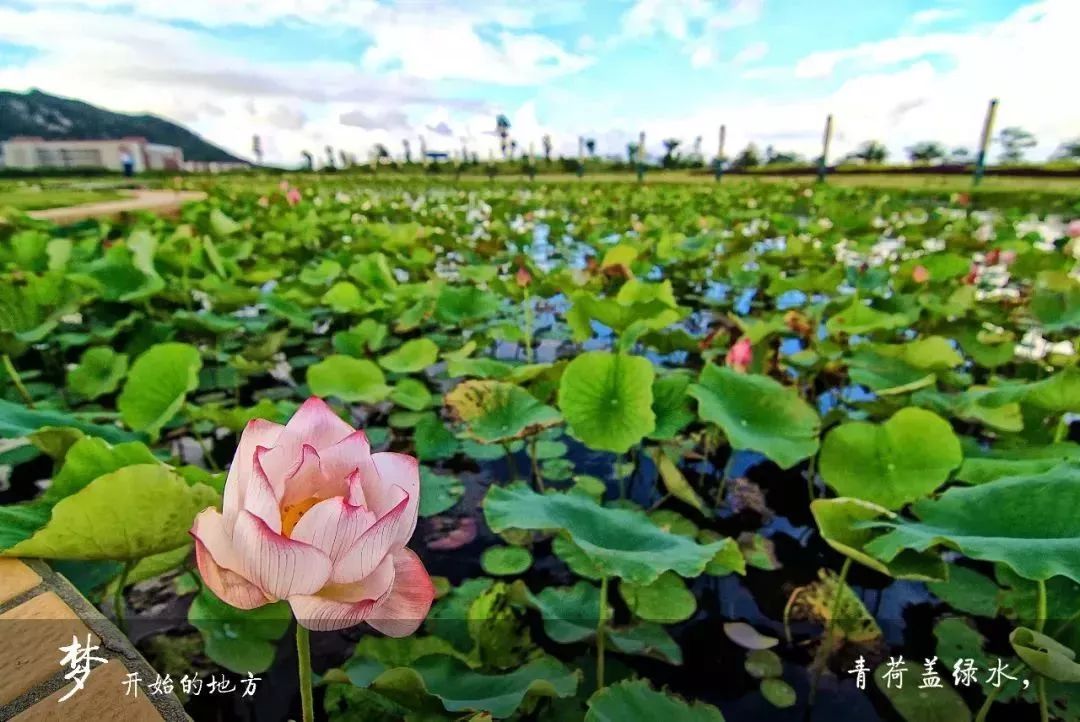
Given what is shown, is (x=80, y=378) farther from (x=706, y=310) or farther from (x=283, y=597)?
(x=706, y=310)

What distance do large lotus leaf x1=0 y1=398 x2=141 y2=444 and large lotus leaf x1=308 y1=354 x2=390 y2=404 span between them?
1.85 feet

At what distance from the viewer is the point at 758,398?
160 cm

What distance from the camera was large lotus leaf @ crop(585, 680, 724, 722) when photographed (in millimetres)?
806

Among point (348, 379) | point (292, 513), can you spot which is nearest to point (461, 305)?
point (348, 379)

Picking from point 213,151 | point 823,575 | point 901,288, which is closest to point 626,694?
point 823,575

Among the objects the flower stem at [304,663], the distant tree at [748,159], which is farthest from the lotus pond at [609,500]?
the distant tree at [748,159]

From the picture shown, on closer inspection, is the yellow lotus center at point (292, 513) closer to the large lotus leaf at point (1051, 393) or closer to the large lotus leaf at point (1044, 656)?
the large lotus leaf at point (1044, 656)

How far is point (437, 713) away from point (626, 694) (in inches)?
10.6

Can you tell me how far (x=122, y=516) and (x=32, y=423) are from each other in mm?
658

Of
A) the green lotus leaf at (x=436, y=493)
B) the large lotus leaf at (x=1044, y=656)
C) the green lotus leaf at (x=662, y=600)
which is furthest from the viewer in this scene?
the green lotus leaf at (x=436, y=493)

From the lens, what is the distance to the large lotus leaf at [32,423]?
1071 mm

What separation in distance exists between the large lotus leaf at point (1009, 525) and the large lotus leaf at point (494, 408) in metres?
0.82

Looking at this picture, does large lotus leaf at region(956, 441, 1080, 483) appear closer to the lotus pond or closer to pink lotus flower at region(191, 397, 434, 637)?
the lotus pond

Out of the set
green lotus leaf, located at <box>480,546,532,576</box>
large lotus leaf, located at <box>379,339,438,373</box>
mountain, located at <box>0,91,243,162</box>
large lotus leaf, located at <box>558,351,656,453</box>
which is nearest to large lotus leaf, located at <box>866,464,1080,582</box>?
large lotus leaf, located at <box>558,351,656,453</box>
